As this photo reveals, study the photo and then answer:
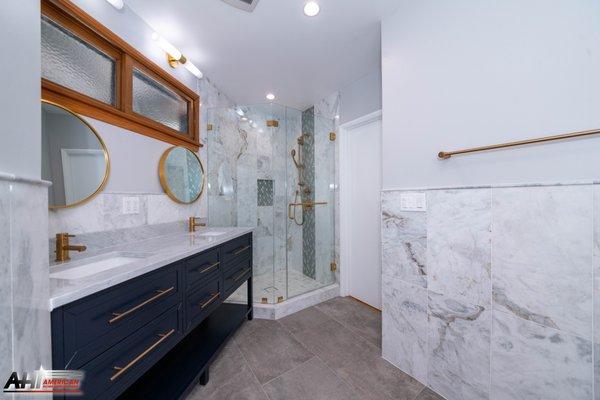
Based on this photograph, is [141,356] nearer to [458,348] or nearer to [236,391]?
[236,391]

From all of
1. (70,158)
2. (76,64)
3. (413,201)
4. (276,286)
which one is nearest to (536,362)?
(413,201)

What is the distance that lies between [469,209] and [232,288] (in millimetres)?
1678

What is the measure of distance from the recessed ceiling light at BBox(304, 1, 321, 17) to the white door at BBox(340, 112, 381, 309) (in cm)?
106

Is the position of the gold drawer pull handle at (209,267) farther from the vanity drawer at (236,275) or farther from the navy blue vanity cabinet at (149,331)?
the vanity drawer at (236,275)

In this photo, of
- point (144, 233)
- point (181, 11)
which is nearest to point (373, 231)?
point (144, 233)

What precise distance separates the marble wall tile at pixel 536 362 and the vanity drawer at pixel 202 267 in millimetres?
1581

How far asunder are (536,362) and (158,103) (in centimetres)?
281

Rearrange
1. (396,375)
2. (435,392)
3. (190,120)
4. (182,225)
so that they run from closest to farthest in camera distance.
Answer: (435,392), (396,375), (182,225), (190,120)

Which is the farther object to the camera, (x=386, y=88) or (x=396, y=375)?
(x=386, y=88)

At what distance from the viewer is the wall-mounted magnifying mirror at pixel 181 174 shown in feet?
5.81

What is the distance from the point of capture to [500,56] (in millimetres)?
1062

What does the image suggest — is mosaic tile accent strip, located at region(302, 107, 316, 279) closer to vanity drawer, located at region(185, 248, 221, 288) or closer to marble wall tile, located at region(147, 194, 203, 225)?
marble wall tile, located at region(147, 194, 203, 225)

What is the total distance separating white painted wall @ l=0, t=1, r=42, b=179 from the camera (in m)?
0.56

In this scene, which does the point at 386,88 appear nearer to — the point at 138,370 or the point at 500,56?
the point at 500,56
